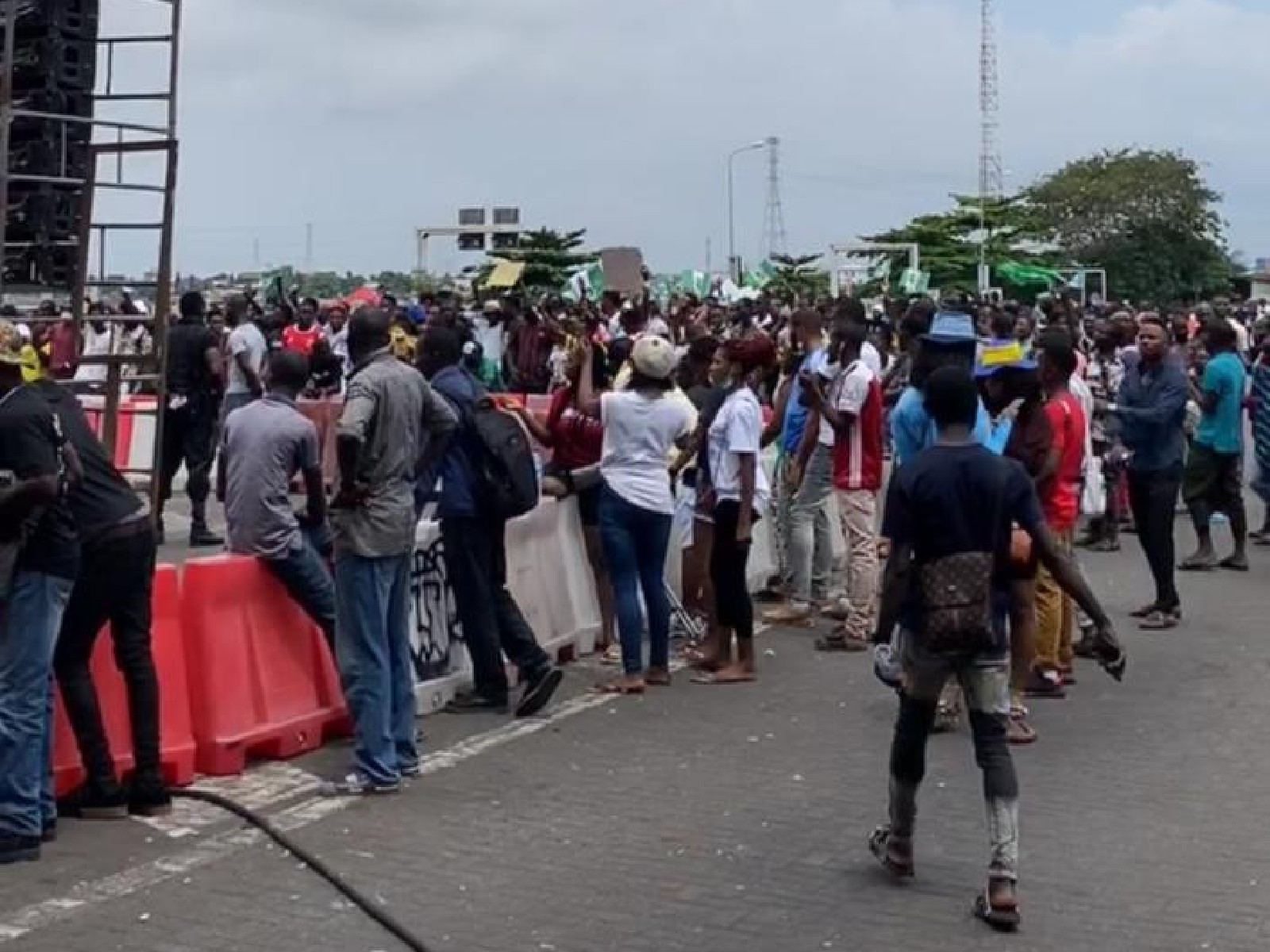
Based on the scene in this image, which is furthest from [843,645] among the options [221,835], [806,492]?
[221,835]

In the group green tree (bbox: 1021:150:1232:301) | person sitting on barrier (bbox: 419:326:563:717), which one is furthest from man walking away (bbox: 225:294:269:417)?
green tree (bbox: 1021:150:1232:301)

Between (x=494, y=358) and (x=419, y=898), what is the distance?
20.3 metres

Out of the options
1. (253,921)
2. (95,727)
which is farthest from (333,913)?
(95,727)

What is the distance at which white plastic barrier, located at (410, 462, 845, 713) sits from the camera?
9.75 m

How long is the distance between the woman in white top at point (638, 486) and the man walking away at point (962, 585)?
3.35 meters

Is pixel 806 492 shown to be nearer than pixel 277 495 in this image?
No

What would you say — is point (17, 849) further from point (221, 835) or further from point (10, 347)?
point (10, 347)

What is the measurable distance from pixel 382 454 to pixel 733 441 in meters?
2.66

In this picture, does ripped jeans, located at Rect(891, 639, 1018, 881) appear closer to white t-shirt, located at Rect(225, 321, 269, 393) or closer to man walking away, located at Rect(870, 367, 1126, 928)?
man walking away, located at Rect(870, 367, 1126, 928)

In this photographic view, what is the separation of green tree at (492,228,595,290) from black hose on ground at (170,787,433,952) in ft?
126

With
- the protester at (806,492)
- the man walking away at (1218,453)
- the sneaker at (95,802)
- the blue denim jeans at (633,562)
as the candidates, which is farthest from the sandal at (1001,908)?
the man walking away at (1218,453)

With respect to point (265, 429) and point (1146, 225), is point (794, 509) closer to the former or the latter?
point (265, 429)

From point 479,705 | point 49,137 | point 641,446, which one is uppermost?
point 49,137

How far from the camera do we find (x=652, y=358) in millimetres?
10008
